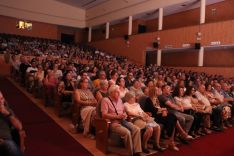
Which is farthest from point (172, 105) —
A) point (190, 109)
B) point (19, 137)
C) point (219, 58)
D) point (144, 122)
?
point (219, 58)

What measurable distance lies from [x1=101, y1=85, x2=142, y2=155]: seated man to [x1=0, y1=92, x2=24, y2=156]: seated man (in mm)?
1251

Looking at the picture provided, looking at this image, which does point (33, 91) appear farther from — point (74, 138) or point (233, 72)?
point (233, 72)

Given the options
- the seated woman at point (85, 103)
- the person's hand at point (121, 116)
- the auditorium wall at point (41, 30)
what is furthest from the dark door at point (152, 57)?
the person's hand at point (121, 116)

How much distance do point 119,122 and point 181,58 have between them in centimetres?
1261

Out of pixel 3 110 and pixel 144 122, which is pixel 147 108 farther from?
pixel 3 110

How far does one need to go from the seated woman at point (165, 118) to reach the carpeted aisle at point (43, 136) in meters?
1.24

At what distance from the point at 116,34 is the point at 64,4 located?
477 centimetres

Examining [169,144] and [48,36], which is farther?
[48,36]

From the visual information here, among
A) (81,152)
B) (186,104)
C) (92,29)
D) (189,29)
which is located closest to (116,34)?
(92,29)

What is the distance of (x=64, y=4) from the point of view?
1933 centimetres

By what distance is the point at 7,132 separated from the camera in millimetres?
2430

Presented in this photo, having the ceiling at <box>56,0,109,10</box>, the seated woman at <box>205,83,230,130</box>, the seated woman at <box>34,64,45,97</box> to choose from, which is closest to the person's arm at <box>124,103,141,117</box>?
the seated woman at <box>205,83,230,130</box>

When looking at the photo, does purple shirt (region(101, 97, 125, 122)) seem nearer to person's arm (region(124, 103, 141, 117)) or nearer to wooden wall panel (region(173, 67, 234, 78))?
person's arm (region(124, 103, 141, 117))

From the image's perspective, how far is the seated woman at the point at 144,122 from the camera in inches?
138
